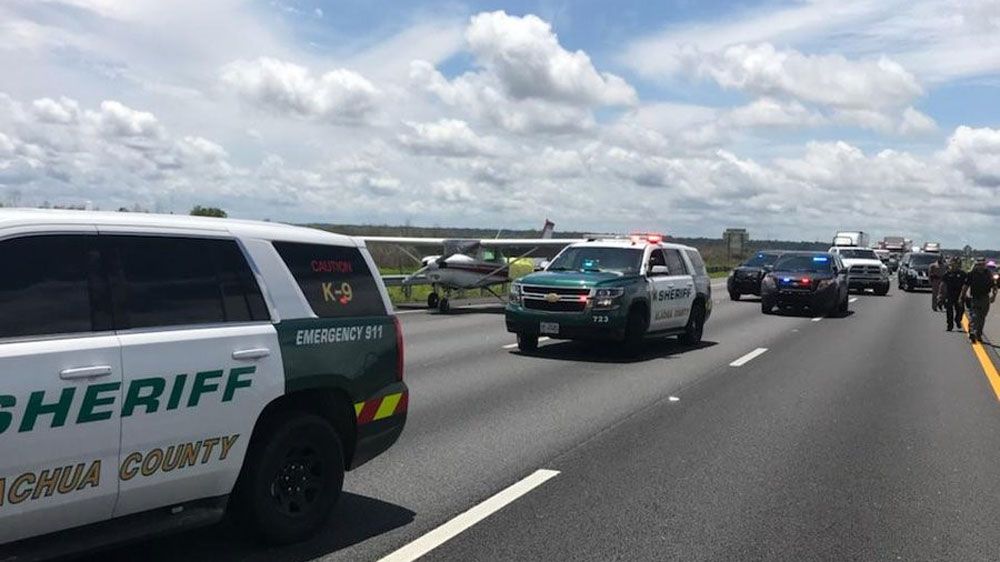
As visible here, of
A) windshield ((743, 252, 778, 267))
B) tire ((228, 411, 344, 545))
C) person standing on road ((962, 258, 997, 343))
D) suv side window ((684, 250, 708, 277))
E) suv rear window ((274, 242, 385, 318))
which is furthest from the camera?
windshield ((743, 252, 778, 267))

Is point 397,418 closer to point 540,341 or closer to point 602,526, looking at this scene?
point 602,526

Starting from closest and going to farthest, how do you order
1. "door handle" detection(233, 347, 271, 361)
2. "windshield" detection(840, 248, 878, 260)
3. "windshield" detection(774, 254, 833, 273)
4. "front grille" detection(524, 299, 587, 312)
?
1. "door handle" detection(233, 347, 271, 361)
2. "front grille" detection(524, 299, 587, 312)
3. "windshield" detection(774, 254, 833, 273)
4. "windshield" detection(840, 248, 878, 260)

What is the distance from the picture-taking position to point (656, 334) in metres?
15.9

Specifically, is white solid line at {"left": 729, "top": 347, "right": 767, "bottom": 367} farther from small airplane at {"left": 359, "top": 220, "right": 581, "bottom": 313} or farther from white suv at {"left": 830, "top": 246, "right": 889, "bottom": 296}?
white suv at {"left": 830, "top": 246, "right": 889, "bottom": 296}

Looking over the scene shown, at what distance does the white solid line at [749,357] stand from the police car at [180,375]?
981 centimetres

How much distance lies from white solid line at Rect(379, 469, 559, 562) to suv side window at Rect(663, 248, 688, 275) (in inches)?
386

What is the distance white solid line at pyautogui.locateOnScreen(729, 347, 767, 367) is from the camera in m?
14.7

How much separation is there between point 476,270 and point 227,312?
22.5 metres

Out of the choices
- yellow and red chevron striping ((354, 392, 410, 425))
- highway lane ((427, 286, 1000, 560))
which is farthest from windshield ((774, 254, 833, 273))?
yellow and red chevron striping ((354, 392, 410, 425))

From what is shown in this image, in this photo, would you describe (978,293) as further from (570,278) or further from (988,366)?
(570,278)

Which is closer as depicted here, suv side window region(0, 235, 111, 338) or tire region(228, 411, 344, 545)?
suv side window region(0, 235, 111, 338)

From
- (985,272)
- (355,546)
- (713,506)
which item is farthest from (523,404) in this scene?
(985,272)

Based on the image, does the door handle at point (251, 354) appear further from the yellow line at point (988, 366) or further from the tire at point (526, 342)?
the tire at point (526, 342)

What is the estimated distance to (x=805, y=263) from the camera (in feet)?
92.4
